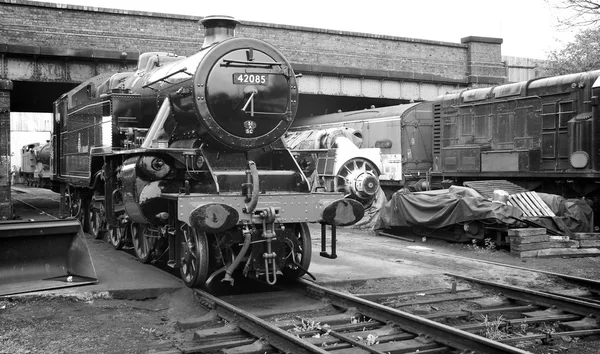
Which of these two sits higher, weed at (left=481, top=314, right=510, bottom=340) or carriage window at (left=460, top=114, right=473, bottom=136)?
carriage window at (left=460, top=114, right=473, bottom=136)

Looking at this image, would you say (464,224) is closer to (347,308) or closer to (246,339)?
(347,308)

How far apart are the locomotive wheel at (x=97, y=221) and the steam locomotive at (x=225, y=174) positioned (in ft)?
8.42

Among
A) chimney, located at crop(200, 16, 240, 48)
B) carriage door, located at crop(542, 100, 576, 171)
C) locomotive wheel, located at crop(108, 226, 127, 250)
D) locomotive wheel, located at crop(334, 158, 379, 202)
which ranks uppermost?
chimney, located at crop(200, 16, 240, 48)

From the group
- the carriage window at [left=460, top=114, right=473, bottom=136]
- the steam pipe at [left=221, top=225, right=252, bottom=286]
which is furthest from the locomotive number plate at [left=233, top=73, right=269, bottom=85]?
the carriage window at [left=460, top=114, right=473, bottom=136]

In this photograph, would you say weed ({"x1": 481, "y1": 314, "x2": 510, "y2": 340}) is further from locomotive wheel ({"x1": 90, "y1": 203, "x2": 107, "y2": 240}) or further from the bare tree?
the bare tree

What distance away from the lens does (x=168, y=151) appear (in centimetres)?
736

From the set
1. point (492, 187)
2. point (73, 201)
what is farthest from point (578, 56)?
point (73, 201)

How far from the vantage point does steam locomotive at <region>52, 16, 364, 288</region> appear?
6.92m

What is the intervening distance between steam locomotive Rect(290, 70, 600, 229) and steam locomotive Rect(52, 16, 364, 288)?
783cm

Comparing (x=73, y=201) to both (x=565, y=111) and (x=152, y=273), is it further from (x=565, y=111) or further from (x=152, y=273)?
(x=565, y=111)

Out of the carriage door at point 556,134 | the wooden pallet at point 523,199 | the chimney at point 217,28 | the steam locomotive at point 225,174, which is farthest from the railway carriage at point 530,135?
the chimney at point 217,28

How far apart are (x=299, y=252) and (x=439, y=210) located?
17.8ft

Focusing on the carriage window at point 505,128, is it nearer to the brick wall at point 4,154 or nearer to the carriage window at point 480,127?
the carriage window at point 480,127

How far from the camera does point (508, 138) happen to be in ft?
49.3
